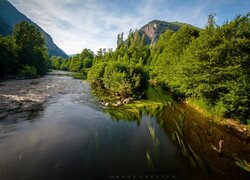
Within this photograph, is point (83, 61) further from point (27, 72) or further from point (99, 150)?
point (99, 150)

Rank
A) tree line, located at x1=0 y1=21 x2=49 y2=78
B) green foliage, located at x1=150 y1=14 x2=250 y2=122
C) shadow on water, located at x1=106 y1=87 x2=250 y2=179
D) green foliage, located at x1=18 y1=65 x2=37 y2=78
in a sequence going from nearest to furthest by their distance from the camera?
shadow on water, located at x1=106 y1=87 x2=250 y2=179 → green foliage, located at x1=150 y1=14 x2=250 y2=122 → tree line, located at x1=0 y1=21 x2=49 y2=78 → green foliage, located at x1=18 y1=65 x2=37 y2=78

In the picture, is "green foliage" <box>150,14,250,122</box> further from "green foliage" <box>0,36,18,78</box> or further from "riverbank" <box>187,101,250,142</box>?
"green foliage" <box>0,36,18,78</box>

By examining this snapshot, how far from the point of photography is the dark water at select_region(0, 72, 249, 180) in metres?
8.62

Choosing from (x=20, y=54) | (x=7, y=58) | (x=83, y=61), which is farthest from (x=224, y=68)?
(x=83, y=61)

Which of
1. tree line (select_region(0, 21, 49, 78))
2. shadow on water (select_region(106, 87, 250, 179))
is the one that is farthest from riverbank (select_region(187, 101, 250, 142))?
tree line (select_region(0, 21, 49, 78))

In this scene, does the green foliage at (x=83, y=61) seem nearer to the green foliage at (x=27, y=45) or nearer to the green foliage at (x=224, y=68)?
the green foliage at (x=27, y=45)

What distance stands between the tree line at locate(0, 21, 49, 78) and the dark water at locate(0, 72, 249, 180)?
34.3 metres

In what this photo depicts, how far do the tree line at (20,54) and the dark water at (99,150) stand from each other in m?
34.3

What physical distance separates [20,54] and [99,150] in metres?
55.8

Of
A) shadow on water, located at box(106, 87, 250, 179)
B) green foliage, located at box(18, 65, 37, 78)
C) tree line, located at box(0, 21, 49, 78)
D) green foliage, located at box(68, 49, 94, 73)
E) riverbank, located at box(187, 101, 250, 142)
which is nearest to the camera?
shadow on water, located at box(106, 87, 250, 179)

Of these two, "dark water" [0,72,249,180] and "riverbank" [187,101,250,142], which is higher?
"riverbank" [187,101,250,142]

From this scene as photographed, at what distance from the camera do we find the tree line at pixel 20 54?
4072 centimetres

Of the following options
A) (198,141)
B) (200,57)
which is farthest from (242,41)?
(198,141)

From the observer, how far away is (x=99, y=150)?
10789 millimetres
